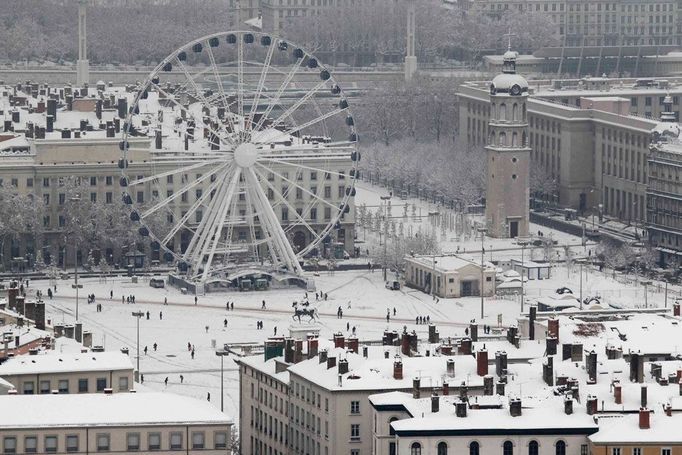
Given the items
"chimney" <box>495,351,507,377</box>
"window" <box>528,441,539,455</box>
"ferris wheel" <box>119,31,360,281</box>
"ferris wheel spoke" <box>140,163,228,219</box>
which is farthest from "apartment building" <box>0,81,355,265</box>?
"window" <box>528,441,539,455</box>

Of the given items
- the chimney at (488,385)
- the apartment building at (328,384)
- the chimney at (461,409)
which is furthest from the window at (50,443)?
the chimney at (488,385)

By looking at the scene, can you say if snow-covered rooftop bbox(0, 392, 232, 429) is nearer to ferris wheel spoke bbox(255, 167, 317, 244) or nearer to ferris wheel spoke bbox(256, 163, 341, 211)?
ferris wheel spoke bbox(256, 163, 341, 211)

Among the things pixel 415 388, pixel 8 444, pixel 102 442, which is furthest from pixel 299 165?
pixel 8 444

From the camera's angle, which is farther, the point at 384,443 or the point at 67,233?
the point at 67,233

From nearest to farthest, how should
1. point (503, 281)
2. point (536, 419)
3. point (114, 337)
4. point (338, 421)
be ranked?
point (536, 419) < point (338, 421) < point (114, 337) < point (503, 281)

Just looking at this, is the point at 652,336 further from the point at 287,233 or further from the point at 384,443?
the point at 287,233

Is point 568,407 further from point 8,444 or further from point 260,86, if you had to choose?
point 260,86

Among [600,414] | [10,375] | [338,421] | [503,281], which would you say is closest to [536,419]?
[600,414]

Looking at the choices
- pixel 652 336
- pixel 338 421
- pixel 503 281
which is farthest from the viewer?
pixel 503 281
